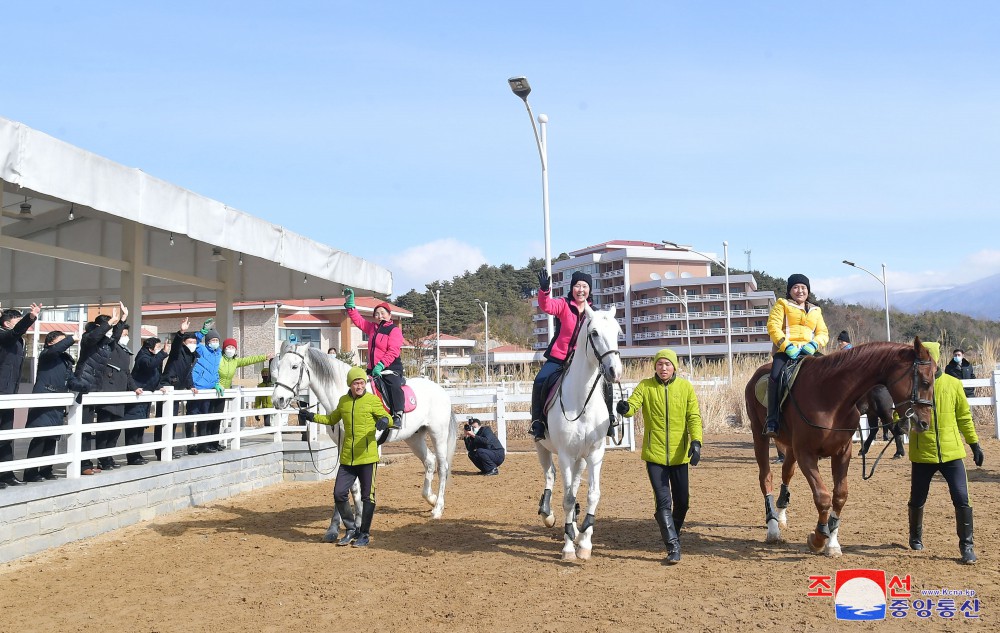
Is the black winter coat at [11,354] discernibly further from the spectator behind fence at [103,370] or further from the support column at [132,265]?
the support column at [132,265]

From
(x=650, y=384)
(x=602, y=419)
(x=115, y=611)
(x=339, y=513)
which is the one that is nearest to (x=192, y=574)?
(x=115, y=611)

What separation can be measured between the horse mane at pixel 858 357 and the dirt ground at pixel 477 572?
166 cm

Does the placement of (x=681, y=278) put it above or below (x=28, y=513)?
above

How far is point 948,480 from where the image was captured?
6832mm

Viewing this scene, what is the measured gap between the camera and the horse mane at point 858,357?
6723 millimetres

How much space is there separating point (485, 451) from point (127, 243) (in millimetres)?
7034

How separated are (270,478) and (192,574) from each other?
611 centimetres

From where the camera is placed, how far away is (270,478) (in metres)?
13.1

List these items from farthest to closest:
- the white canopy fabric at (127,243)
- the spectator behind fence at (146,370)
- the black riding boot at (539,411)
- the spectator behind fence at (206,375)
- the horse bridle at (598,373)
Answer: the spectator behind fence at (206,375), the spectator behind fence at (146,370), the white canopy fabric at (127,243), the black riding boot at (539,411), the horse bridle at (598,373)

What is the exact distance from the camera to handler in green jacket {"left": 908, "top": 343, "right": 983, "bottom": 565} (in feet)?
21.8

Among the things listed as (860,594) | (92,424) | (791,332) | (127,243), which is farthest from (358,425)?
(127,243)

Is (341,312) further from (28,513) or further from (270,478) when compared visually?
(28,513)

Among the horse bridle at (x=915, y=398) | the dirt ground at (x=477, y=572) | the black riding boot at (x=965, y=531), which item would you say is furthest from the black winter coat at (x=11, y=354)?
the black riding boot at (x=965, y=531)

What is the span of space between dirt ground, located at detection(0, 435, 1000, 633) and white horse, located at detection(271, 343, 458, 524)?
27.7 inches
